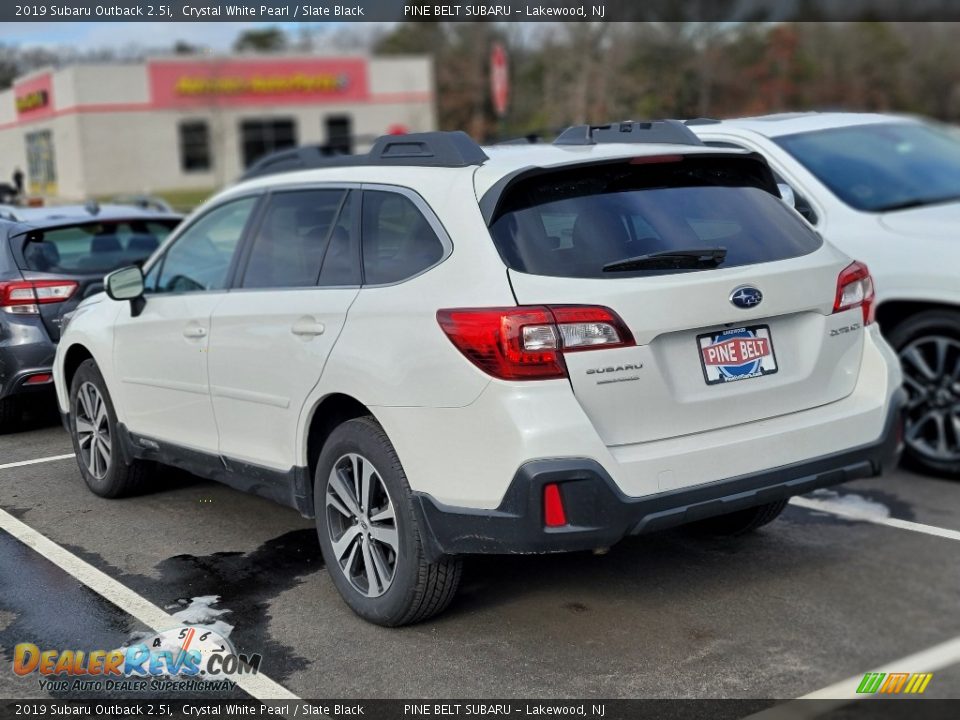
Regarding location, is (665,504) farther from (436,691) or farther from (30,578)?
(30,578)

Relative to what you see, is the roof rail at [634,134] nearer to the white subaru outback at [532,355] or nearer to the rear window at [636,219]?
the white subaru outback at [532,355]

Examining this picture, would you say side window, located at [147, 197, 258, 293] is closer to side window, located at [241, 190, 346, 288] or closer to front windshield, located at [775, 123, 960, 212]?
side window, located at [241, 190, 346, 288]

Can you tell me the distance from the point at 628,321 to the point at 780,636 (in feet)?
4.31

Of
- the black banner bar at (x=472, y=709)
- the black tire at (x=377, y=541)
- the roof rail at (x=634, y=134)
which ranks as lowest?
the black banner bar at (x=472, y=709)

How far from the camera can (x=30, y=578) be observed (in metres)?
5.03

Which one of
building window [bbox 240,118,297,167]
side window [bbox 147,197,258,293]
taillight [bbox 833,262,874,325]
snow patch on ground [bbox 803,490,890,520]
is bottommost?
snow patch on ground [bbox 803,490,890,520]

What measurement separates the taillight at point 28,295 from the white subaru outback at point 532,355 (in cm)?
290

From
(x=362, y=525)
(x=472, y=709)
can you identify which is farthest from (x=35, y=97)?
(x=472, y=709)

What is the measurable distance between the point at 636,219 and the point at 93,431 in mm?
3599

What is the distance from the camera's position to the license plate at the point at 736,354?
407 cm

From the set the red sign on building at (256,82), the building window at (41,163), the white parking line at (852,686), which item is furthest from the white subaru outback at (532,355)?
the red sign on building at (256,82)

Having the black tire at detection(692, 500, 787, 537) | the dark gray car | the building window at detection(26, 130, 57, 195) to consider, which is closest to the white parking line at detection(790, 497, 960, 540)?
the black tire at detection(692, 500, 787, 537)

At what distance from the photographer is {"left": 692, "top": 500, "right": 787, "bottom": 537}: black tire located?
5.18m

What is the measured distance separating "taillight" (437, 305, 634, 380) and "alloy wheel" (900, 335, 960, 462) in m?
3.12
